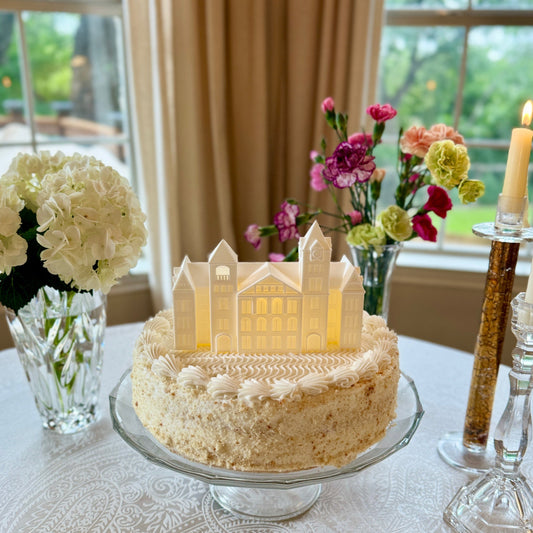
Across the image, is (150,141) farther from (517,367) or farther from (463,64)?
(517,367)

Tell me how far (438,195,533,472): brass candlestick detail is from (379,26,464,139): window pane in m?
1.64

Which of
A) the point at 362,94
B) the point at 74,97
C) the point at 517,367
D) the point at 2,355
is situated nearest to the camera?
the point at 517,367

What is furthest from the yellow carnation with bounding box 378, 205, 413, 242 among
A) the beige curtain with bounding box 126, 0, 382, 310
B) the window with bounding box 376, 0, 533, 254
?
the window with bounding box 376, 0, 533, 254

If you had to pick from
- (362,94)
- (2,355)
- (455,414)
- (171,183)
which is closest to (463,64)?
(362,94)

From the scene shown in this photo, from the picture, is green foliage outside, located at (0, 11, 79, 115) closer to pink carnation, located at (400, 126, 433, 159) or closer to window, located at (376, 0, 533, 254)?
window, located at (376, 0, 533, 254)

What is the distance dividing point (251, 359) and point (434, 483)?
1.48 ft

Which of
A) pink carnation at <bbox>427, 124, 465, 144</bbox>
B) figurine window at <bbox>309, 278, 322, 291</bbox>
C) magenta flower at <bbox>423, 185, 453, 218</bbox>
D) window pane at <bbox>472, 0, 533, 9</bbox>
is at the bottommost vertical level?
figurine window at <bbox>309, 278, 322, 291</bbox>

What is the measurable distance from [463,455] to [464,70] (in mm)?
1907

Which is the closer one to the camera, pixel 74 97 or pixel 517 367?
pixel 517 367

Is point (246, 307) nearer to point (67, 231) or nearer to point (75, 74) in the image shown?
point (67, 231)

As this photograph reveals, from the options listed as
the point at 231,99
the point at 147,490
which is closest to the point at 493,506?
the point at 147,490

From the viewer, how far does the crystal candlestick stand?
90cm

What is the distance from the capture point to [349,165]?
1.16 metres

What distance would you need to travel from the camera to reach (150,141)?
2266 mm
